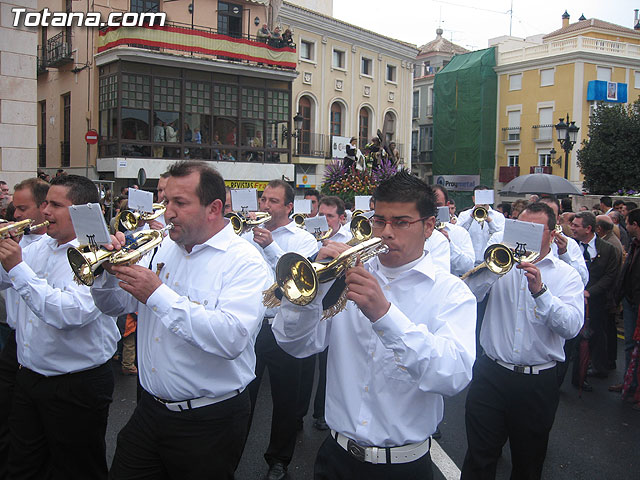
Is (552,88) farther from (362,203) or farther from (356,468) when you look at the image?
(356,468)

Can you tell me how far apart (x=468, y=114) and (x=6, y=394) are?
141 feet

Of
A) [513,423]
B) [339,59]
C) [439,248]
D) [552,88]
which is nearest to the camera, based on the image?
[513,423]

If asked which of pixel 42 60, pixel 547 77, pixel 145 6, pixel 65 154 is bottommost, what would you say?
pixel 65 154

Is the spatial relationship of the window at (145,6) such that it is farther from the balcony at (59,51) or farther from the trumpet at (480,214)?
the trumpet at (480,214)

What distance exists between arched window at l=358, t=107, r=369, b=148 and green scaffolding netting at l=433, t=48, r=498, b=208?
38.3ft

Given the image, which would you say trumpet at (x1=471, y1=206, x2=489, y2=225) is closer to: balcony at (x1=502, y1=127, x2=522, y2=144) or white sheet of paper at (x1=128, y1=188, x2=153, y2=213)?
white sheet of paper at (x1=128, y1=188, x2=153, y2=213)

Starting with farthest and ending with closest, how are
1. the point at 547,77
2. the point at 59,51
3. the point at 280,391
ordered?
the point at 547,77 < the point at 59,51 < the point at 280,391

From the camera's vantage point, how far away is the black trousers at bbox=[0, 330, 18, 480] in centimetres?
400

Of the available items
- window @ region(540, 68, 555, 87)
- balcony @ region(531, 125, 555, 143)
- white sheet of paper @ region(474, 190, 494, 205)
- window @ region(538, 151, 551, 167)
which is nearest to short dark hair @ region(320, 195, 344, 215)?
white sheet of paper @ region(474, 190, 494, 205)

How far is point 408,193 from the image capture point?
272 centimetres

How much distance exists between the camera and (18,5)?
11.9 meters

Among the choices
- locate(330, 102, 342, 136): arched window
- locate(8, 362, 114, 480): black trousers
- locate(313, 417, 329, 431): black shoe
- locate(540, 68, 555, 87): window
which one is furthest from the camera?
locate(540, 68, 555, 87): window

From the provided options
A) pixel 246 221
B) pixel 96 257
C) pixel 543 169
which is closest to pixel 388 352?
pixel 96 257

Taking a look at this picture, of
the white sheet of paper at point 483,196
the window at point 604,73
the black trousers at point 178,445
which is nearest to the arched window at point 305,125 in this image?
the window at point 604,73
